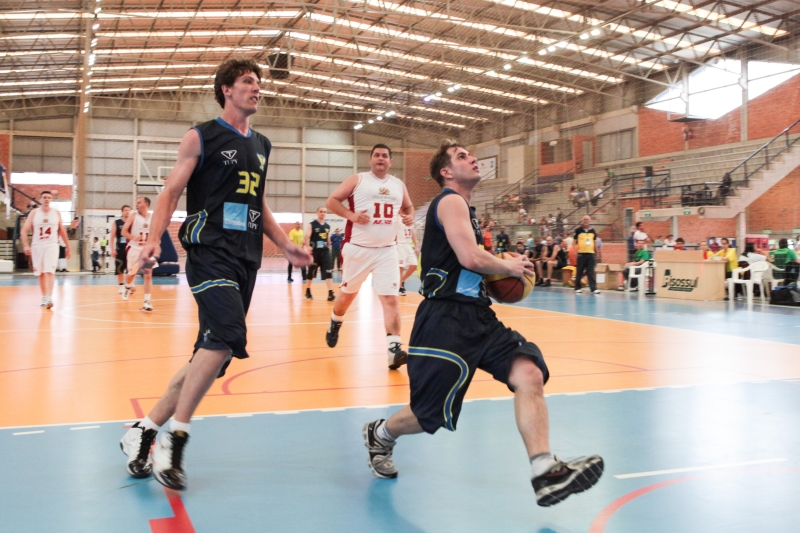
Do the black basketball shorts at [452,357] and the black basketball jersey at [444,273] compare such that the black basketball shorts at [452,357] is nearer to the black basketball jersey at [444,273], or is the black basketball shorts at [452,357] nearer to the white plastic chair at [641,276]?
the black basketball jersey at [444,273]

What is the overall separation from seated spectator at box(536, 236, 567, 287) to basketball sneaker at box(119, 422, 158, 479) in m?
20.2

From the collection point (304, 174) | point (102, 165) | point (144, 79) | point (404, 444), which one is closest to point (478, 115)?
point (304, 174)

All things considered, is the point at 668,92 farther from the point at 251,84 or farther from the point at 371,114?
the point at 251,84

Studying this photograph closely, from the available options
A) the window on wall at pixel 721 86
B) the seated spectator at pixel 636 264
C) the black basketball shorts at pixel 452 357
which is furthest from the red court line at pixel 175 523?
the window on wall at pixel 721 86

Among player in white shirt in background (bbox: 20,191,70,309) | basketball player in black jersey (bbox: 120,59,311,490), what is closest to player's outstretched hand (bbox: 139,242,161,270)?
basketball player in black jersey (bbox: 120,59,311,490)

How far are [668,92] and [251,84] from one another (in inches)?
1333

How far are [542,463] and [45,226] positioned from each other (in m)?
12.2

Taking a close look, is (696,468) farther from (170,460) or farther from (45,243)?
(45,243)

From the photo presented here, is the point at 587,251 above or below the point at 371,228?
below

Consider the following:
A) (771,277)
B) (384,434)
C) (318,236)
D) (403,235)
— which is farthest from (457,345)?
(771,277)

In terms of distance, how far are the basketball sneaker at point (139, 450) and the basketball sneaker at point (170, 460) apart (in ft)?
0.73

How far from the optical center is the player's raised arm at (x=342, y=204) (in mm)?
7207

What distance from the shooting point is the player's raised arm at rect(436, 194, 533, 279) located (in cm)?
327

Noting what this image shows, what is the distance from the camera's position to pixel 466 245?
3.29m
